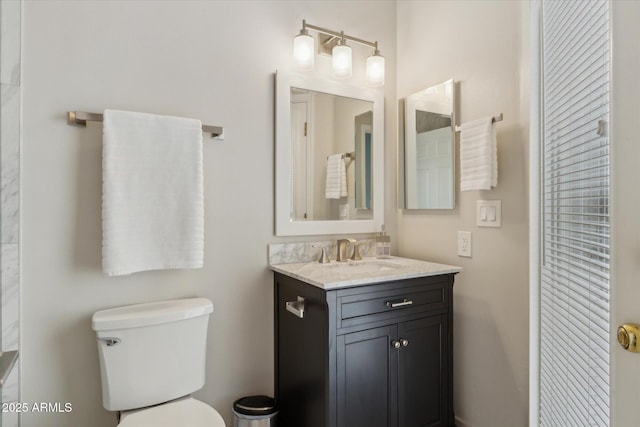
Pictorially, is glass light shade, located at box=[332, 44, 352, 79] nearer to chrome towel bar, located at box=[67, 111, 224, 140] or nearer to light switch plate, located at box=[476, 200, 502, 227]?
light switch plate, located at box=[476, 200, 502, 227]

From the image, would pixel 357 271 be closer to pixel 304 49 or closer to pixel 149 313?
pixel 149 313

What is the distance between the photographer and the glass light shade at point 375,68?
216 centimetres

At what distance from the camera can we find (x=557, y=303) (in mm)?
1269

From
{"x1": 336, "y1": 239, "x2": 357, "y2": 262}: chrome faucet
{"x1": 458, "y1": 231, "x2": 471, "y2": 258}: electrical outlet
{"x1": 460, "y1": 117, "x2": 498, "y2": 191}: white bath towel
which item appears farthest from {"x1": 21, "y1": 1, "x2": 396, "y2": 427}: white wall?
{"x1": 458, "y1": 231, "x2": 471, "y2": 258}: electrical outlet

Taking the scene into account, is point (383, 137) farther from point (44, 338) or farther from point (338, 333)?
point (44, 338)

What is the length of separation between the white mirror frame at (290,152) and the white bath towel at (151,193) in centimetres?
A: 43

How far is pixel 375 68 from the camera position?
7.11 feet

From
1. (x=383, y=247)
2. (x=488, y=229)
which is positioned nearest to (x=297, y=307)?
(x=383, y=247)

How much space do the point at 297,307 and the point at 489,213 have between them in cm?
100

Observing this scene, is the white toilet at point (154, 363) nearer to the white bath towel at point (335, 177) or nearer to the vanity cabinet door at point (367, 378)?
the vanity cabinet door at point (367, 378)

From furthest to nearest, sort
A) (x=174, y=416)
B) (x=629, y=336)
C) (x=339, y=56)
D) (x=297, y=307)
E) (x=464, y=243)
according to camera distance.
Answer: (x=339, y=56)
(x=464, y=243)
(x=297, y=307)
(x=174, y=416)
(x=629, y=336)

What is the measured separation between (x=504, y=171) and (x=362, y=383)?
113 centimetres

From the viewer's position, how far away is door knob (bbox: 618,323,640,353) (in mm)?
736

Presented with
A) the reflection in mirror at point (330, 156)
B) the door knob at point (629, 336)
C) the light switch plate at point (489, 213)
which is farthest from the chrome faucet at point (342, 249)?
the door knob at point (629, 336)
